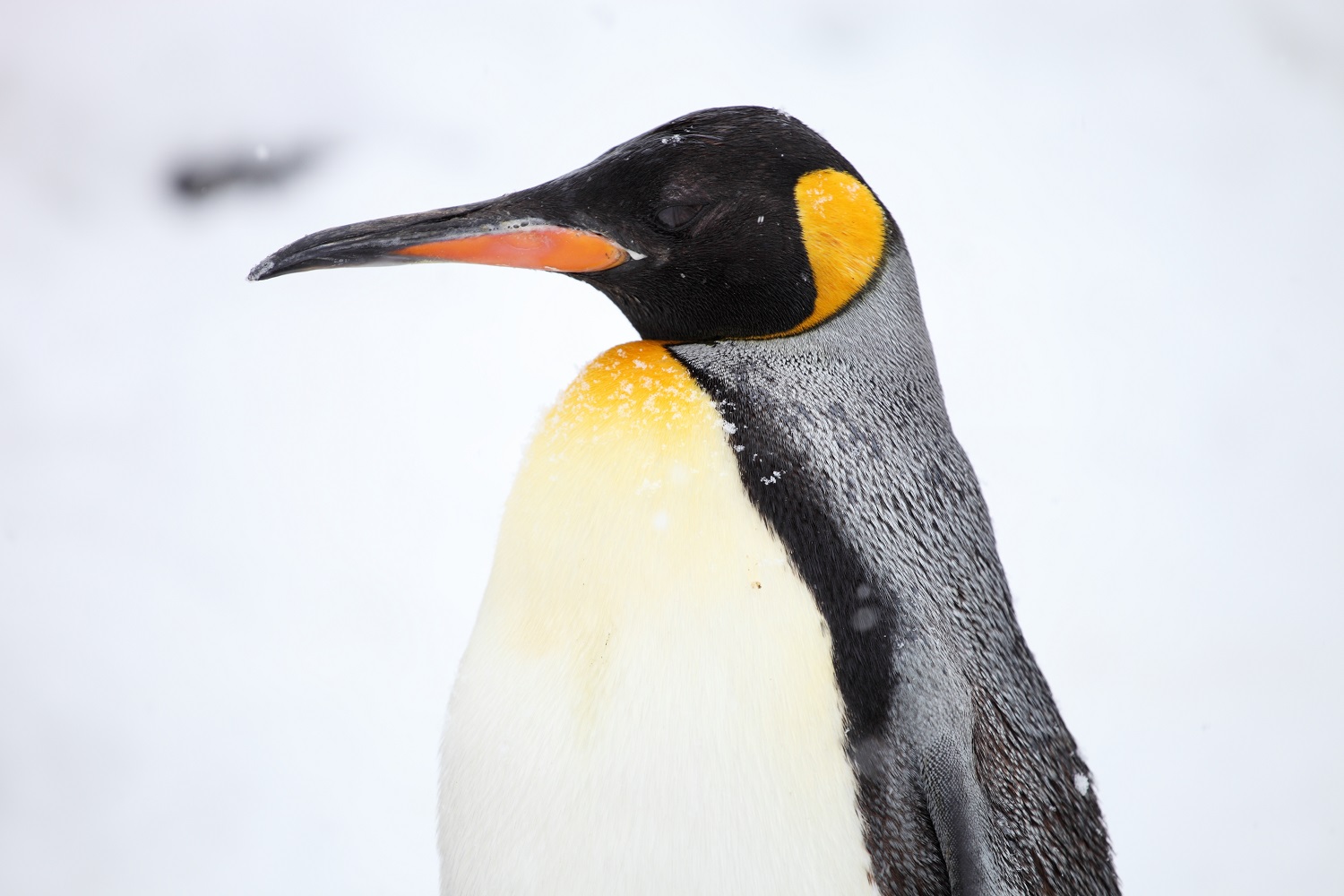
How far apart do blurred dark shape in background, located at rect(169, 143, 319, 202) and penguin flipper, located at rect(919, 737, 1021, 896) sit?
2300 millimetres

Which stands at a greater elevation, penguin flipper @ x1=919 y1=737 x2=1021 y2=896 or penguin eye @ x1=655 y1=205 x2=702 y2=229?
penguin eye @ x1=655 y1=205 x2=702 y2=229

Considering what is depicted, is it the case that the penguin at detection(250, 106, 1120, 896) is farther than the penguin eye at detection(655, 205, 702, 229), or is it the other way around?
the penguin eye at detection(655, 205, 702, 229)

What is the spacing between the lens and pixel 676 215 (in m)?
0.90

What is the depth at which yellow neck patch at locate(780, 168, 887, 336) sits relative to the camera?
0.89 m

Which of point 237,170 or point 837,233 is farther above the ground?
point 237,170

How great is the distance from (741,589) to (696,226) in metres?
0.33

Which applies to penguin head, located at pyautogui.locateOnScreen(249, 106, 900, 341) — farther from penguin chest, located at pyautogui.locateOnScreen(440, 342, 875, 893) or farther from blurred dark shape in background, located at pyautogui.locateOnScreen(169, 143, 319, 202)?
blurred dark shape in background, located at pyautogui.locateOnScreen(169, 143, 319, 202)

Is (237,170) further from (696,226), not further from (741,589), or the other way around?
(741,589)

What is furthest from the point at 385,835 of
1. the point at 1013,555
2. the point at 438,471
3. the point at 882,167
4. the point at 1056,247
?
the point at 1056,247

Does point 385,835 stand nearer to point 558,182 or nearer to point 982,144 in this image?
point 558,182

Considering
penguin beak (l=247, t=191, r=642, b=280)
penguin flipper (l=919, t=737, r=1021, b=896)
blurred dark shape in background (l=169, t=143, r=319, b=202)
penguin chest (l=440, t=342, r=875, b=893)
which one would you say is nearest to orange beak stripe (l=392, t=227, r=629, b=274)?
penguin beak (l=247, t=191, r=642, b=280)

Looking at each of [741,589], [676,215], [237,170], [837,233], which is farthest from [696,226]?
[237,170]

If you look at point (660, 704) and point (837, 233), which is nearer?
point (660, 704)

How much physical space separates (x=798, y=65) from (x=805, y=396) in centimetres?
214
